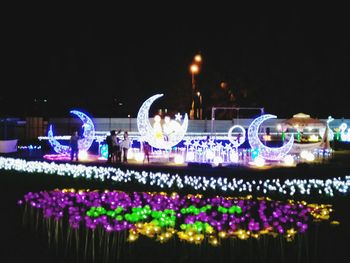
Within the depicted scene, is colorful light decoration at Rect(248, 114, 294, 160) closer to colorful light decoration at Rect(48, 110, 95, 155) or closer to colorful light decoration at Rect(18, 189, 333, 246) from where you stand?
colorful light decoration at Rect(48, 110, 95, 155)

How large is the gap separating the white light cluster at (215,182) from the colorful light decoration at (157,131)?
4566mm

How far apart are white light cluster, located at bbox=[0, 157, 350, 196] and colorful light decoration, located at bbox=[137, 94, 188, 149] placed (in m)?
4.57

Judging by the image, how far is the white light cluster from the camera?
15.1 meters

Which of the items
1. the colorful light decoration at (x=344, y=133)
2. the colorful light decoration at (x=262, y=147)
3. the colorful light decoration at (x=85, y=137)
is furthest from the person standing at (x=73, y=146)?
the colorful light decoration at (x=344, y=133)

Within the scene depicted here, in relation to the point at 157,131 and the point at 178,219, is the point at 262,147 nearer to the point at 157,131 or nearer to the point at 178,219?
the point at 157,131

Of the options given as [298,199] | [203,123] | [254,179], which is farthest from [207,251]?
[203,123]

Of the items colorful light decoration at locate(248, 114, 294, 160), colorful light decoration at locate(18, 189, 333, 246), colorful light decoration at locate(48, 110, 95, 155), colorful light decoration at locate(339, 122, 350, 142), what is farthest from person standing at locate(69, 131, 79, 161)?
colorful light decoration at locate(339, 122, 350, 142)

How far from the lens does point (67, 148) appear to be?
24.8 m

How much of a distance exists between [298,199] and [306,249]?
509 centimetres

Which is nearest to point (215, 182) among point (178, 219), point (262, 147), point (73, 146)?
point (178, 219)

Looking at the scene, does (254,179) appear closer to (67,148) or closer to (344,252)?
(344,252)

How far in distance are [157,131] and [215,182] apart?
777 centimetres

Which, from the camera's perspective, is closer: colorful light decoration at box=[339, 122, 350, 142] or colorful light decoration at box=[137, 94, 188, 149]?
colorful light decoration at box=[137, 94, 188, 149]

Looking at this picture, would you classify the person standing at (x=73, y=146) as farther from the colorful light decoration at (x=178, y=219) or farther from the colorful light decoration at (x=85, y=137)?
the colorful light decoration at (x=178, y=219)
